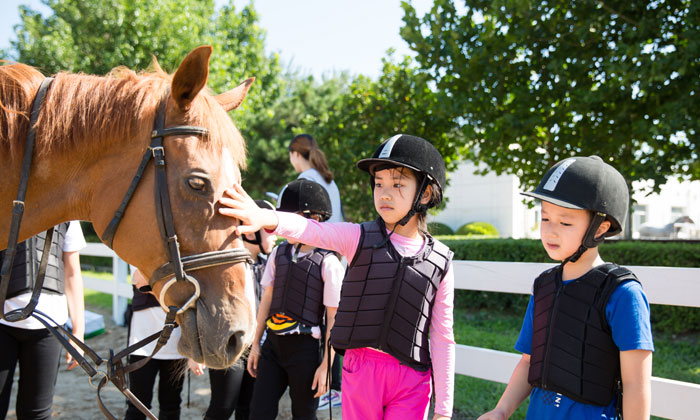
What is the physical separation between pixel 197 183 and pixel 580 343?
1.51 m

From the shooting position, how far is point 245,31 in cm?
1914

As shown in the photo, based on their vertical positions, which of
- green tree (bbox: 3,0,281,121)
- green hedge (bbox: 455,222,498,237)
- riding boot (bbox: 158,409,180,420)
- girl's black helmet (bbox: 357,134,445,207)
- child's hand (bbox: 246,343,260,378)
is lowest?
green hedge (bbox: 455,222,498,237)

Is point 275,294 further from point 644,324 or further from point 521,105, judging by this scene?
point 521,105

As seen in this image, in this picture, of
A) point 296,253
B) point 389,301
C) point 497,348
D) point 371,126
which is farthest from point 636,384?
point 371,126

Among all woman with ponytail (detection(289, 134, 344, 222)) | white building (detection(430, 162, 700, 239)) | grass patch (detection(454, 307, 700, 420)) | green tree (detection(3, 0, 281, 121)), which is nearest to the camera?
grass patch (detection(454, 307, 700, 420))

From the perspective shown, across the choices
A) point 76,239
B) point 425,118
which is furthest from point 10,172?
point 425,118

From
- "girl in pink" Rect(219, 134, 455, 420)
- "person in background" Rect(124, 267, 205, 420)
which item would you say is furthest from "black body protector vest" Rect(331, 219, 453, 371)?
"person in background" Rect(124, 267, 205, 420)

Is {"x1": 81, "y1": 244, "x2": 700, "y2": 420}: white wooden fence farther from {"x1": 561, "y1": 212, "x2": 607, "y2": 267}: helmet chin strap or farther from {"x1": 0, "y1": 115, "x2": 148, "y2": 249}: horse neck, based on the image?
{"x1": 0, "y1": 115, "x2": 148, "y2": 249}: horse neck

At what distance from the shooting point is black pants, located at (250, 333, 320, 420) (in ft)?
9.32

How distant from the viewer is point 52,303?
8.63 ft

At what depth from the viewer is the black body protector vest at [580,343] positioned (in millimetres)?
1647

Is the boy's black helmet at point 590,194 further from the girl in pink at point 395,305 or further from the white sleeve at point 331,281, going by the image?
the white sleeve at point 331,281

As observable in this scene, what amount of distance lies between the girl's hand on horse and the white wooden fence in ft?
7.17

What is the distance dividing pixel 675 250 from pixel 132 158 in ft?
23.8
